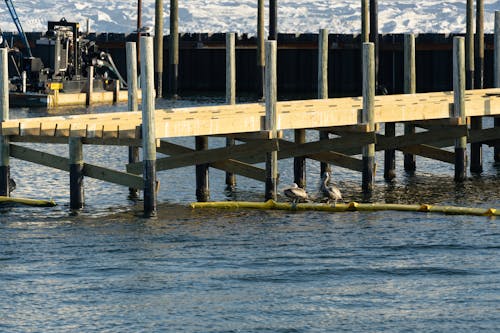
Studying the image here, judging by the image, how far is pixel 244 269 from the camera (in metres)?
34.0

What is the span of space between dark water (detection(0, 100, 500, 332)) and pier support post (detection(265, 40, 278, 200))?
4.14ft

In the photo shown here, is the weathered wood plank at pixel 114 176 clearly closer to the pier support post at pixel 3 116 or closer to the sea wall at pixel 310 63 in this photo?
the pier support post at pixel 3 116

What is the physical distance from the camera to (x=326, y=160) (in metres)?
46.4

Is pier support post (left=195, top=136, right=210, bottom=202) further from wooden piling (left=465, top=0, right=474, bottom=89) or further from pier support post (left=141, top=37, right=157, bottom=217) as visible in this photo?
wooden piling (left=465, top=0, right=474, bottom=89)

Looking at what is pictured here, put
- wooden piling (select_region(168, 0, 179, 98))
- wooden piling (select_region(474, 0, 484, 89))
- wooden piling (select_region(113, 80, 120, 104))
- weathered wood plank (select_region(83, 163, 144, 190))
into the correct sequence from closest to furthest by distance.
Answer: weathered wood plank (select_region(83, 163, 144, 190)) < wooden piling (select_region(474, 0, 484, 89)) < wooden piling (select_region(168, 0, 179, 98)) < wooden piling (select_region(113, 80, 120, 104))

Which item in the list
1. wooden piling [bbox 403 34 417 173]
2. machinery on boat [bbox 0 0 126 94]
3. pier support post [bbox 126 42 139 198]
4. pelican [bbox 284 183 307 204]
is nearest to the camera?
pier support post [bbox 126 42 139 198]

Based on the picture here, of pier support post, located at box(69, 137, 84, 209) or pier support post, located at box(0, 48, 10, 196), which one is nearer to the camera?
pier support post, located at box(69, 137, 84, 209)

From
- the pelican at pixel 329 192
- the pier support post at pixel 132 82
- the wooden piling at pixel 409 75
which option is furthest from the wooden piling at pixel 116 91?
the pelican at pixel 329 192

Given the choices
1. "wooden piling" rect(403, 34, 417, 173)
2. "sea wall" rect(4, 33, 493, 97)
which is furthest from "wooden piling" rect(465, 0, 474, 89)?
"wooden piling" rect(403, 34, 417, 173)

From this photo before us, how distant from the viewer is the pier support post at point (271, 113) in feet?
138

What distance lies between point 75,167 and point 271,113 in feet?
17.9

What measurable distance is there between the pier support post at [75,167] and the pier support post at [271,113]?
5035 mm

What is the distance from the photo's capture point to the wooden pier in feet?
130

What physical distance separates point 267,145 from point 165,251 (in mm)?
6931
